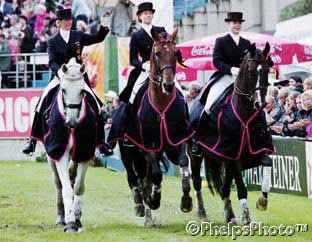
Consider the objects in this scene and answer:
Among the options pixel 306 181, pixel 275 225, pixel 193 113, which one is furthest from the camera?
pixel 306 181

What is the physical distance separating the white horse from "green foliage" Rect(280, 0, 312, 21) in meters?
35.4

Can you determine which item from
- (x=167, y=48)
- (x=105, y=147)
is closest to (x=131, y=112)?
(x=105, y=147)

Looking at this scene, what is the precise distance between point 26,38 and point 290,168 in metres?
14.1

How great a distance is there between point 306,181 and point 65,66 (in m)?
6.74

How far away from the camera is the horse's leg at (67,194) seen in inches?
567

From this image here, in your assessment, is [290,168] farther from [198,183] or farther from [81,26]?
[81,26]

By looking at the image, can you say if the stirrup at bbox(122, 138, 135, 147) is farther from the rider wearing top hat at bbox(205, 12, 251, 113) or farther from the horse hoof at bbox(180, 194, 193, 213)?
the horse hoof at bbox(180, 194, 193, 213)

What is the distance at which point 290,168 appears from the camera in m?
20.0

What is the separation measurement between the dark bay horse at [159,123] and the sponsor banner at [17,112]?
1558 centimetres

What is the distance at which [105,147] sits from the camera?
15.9m

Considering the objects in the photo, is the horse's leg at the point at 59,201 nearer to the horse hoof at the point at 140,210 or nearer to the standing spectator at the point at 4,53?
the horse hoof at the point at 140,210

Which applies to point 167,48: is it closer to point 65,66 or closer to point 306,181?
point 65,66

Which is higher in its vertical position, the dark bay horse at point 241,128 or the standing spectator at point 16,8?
Result: the standing spectator at point 16,8

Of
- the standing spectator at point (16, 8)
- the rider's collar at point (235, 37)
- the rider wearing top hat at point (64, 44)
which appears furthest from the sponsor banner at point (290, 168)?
the standing spectator at point (16, 8)
